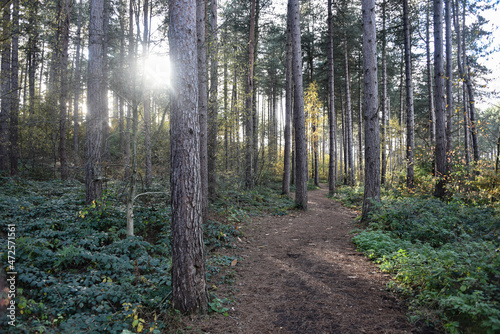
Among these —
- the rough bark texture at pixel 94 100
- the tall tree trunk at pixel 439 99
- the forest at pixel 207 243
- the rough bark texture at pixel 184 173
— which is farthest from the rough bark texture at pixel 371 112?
the rough bark texture at pixel 94 100

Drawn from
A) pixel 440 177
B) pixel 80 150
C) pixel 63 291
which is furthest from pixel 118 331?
pixel 80 150

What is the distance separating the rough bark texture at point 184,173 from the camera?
3.36 metres

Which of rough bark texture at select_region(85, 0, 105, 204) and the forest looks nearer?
the forest

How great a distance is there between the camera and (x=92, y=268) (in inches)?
167

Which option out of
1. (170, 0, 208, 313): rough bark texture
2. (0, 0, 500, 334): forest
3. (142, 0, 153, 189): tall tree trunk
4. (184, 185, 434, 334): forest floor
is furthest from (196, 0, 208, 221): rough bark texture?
(170, 0, 208, 313): rough bark texture

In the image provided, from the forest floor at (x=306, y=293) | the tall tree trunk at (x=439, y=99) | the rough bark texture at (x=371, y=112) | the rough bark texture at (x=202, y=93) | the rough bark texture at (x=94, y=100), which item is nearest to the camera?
the forest floor at (x=306, y=293)

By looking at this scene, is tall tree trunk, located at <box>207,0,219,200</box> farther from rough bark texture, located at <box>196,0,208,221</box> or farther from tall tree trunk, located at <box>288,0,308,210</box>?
tall tree trunk, located at <box>288,0,308,210</box>

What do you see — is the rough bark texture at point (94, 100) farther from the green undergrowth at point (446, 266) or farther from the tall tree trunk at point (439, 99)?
the tall tree trunk at point (439, 99)

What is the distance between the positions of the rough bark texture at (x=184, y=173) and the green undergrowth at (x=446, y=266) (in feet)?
9.61

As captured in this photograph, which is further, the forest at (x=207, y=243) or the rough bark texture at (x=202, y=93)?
the rough bark texture at (x=202, y=93)

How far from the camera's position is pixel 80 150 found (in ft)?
62.5

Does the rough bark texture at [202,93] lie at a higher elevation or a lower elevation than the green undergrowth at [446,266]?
higher

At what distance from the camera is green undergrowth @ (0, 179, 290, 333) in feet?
9.80

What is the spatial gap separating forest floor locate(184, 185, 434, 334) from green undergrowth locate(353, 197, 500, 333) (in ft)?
0.86
